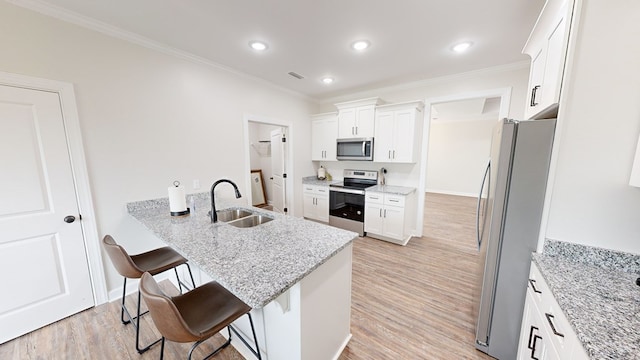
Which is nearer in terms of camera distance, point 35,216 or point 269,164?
point 35,216

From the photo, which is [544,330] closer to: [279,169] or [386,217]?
[386,217]

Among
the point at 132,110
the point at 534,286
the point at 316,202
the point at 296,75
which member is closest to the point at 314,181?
the point at 316,202

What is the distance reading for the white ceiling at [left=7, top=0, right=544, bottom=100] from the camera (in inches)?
65.4

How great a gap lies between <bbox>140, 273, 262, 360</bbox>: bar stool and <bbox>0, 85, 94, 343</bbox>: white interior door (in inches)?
60.4

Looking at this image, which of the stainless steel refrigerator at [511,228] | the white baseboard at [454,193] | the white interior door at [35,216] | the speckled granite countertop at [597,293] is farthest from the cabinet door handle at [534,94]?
the white baseboard at [454,193]

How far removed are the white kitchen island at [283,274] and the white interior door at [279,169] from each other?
8.25 ft

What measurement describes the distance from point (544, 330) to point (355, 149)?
318 cm

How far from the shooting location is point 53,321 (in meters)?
1.84

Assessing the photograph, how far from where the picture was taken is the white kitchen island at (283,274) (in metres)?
1.04

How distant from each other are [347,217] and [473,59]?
2.94 metres

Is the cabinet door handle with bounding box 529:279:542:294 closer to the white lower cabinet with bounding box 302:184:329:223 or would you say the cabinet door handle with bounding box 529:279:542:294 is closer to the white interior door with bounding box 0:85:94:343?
the white lower cabinet with bounding box 302:184:329:223

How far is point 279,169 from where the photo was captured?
445 cm

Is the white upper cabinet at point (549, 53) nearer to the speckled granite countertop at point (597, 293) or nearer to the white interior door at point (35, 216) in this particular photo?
the speckled granite countertop at point (597, 293)

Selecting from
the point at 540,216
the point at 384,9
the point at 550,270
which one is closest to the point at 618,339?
the point at 550,270
